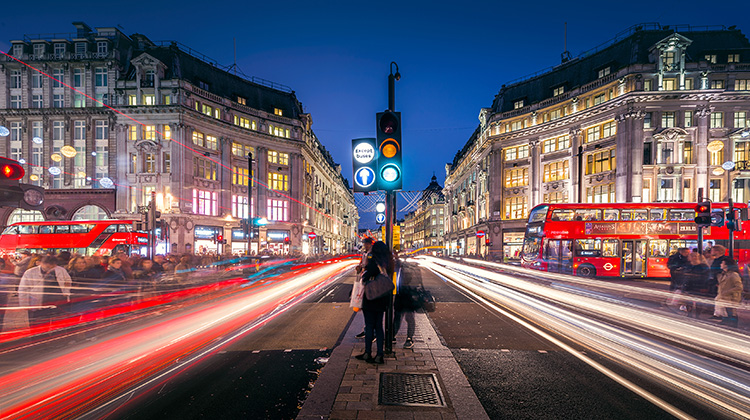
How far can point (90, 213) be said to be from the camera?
36.9m

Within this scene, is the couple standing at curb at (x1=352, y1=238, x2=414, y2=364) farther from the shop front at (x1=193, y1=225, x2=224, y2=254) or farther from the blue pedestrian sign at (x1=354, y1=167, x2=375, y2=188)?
the shop front at (x1=193, y1=225, x2=224, y2=254)

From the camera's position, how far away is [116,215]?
3575cm

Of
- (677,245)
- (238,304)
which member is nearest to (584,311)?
(238,304)

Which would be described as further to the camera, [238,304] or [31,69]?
[31,69]

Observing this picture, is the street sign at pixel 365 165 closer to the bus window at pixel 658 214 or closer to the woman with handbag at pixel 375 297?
the woman with handbag at pixel 375 297

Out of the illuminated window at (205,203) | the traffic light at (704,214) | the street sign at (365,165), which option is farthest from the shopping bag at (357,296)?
the illuminated window at (205,203)

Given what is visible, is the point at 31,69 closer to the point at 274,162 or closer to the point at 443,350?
the point at 274,162

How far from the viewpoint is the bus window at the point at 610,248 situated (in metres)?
20.2

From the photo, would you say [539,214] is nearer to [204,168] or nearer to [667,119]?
[667,119]

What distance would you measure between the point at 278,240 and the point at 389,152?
134ft

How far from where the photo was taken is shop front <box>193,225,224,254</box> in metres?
37.1

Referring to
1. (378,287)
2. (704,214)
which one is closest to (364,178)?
(378,287)

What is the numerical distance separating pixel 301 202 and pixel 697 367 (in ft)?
148

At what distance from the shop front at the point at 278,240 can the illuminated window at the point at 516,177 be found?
1131 inches
